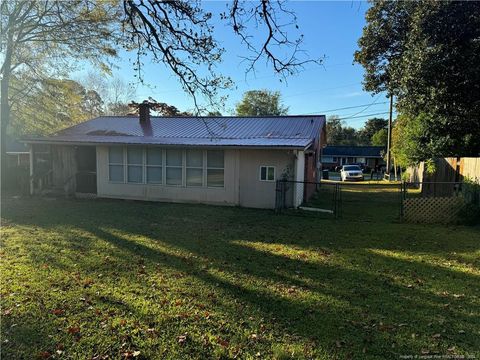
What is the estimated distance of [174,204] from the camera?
1377cm

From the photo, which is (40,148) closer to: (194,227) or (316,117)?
(194,227)

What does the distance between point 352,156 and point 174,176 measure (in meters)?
46.8

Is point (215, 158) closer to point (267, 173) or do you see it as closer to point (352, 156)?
point (267, 173)

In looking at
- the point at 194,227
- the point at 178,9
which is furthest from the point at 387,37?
the point at 178,9

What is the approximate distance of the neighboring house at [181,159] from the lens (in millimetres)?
13227

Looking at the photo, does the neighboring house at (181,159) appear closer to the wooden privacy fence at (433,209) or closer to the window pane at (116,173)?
the window pane at (116,173)

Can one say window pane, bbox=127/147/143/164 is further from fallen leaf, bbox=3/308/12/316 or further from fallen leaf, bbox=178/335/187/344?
fallen leaf, bbox=178/335/187/344

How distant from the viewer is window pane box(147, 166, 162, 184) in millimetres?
14602

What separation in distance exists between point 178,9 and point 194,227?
5901 mm

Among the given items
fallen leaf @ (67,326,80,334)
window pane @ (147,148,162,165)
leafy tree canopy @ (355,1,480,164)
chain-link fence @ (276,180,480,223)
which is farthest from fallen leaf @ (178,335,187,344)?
leafy tree canopy @ (355,1,480,164)

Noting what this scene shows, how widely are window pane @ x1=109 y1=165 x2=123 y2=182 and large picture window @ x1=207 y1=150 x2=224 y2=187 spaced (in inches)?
166

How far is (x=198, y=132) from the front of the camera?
1576cm

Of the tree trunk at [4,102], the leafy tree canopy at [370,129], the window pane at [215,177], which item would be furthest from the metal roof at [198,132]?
the leafy tree canopy at [370,129]

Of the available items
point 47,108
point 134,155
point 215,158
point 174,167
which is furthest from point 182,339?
point 47,108
